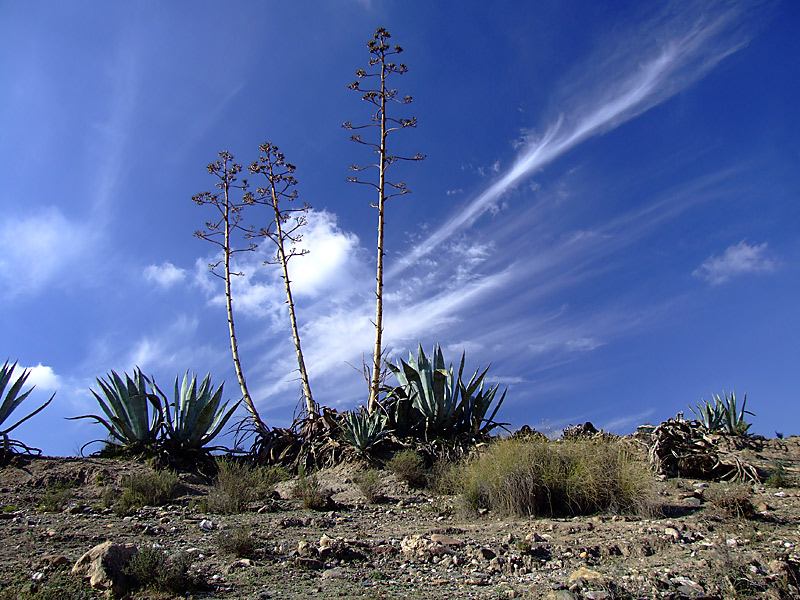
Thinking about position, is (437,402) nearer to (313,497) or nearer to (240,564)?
(313,497)

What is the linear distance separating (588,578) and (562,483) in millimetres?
2804

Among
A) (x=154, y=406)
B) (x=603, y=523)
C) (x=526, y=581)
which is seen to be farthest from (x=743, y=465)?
(x=154, y=406)

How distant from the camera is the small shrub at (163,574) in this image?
408cm

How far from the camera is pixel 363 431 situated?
10250mm

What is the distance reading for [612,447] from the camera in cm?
746

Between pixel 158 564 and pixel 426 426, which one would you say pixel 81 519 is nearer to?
pixel 158 564

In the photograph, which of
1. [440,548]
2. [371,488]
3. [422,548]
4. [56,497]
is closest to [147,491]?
[56,497]

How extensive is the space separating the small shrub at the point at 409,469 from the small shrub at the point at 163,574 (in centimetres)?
512

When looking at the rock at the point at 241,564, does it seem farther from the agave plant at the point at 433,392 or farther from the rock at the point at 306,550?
the agave plant at the point at 433,392

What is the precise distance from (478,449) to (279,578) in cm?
580

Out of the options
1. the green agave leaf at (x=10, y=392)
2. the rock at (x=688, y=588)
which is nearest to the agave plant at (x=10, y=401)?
the green agave leaf at (x=10, y=392)

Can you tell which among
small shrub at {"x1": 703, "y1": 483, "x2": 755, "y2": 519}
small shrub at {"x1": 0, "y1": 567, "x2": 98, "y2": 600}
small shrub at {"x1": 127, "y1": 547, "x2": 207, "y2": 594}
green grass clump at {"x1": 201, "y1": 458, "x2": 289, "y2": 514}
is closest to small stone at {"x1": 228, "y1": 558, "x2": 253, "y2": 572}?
small shrub at {"x1": 127, "y1": 547, "x2": 207, "y2": 594}

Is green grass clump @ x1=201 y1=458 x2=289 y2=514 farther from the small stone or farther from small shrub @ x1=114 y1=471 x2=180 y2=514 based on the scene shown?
the small stone

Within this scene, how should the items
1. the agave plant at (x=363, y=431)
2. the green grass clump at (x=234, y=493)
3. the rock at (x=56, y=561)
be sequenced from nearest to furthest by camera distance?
1. the rock at (x=56, y=561)
2. the green grass clump at (x=234, y=493)
3. the agave plant at (x=363, y=431)
